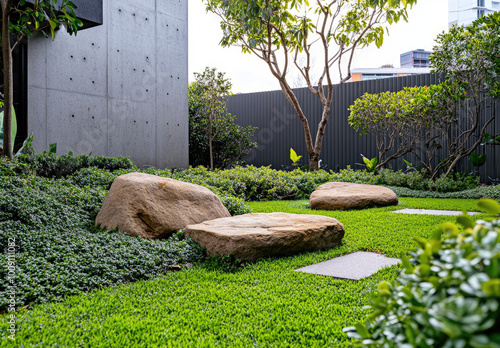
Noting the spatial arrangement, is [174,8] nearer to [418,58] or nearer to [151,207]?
[151,207]

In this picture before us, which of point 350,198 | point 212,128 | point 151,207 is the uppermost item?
point 212,128

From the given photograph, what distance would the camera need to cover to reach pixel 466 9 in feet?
149

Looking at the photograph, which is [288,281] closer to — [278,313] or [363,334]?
[278,313]

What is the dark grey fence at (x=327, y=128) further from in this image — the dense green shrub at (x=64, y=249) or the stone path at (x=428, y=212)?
the dense green shrub at (x=64, y=249)

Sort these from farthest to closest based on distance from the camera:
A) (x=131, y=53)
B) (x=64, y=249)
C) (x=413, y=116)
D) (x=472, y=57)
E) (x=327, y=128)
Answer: (x=327, y=128)
(x=413, y=116)
(x=131, y=53)
(x=472, y=57)
(x=64, y=249)

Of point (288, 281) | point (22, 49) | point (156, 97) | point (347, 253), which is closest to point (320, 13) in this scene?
point (156, 97)

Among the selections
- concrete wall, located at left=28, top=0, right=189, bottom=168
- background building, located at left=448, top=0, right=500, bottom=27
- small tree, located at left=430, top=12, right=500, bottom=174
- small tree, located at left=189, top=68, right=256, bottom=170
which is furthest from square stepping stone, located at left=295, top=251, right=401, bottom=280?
background building, located at left=448, top=0, right=500, bottom=27

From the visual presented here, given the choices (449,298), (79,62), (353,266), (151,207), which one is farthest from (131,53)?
(449,298)

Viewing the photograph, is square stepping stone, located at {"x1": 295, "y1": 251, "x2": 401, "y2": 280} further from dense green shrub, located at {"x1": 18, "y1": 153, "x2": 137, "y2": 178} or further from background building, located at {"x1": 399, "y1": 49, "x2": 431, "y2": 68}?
background building, located at {"x1": 399, "y1": 49, "x2": 431, "y2": 68}

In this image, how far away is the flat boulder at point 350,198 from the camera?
6.61m

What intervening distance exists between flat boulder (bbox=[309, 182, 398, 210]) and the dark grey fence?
16.0ft

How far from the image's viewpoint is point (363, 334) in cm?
105

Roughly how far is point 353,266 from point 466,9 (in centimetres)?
5240

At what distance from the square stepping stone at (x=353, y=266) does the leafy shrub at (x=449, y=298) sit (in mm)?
1890
